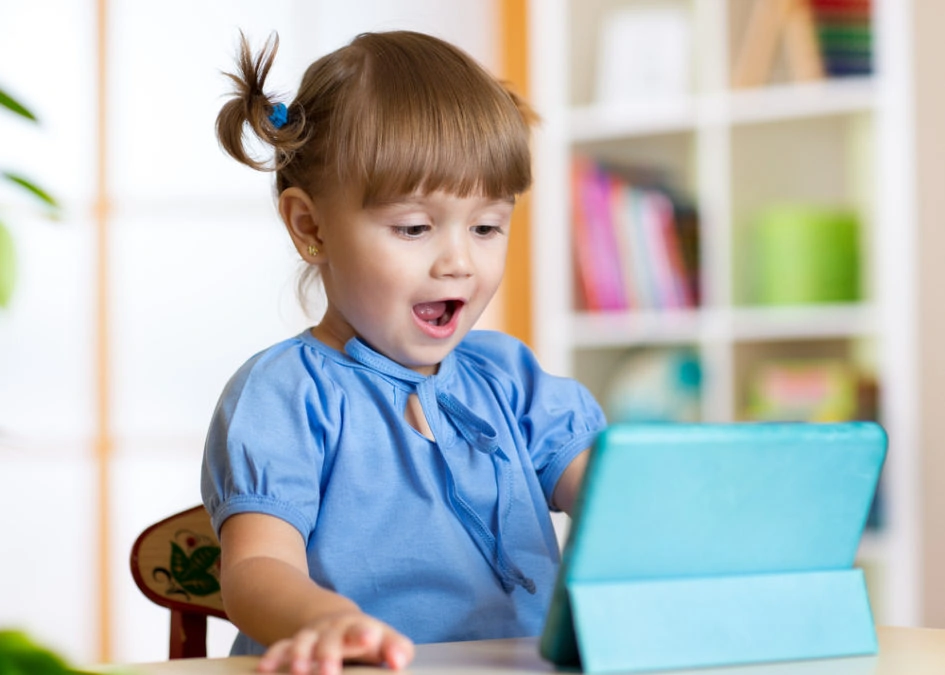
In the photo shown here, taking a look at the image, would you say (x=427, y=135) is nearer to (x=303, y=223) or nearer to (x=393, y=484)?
(x=303, y=223)

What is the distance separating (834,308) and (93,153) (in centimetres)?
202

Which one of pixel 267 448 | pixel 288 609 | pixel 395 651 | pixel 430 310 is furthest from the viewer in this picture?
pixel 430 310

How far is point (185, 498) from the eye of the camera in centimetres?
338

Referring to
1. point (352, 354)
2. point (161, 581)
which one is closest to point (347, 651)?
point (352, 354)

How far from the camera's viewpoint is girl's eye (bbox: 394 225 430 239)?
1.07 meters

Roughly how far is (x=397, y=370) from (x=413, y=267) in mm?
Result: 109

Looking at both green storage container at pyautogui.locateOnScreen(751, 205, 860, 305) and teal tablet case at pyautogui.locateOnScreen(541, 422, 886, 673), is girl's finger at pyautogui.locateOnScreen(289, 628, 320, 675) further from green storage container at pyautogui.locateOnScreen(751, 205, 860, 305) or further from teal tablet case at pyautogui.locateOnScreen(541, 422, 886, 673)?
green storage container at pyautogui.locateOnScreen(751, 205, 860, 305)

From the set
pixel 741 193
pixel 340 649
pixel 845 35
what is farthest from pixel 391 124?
pixel 741 193

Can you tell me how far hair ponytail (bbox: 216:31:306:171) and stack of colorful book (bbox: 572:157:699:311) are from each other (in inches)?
72.9

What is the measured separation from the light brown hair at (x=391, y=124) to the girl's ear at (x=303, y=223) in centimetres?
1

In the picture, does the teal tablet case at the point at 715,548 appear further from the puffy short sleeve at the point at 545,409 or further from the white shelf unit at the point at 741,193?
the white shelf unit at the point at 741,193

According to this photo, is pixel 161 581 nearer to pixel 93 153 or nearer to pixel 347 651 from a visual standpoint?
pixel 347 651

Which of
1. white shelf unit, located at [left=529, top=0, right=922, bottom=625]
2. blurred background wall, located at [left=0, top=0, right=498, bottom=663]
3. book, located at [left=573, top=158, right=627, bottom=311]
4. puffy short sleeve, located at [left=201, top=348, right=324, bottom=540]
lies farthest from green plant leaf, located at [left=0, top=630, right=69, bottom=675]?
blurred background wall, located at [left=0, top=0, right=498, bottom=663]

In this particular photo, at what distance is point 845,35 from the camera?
106 inches
